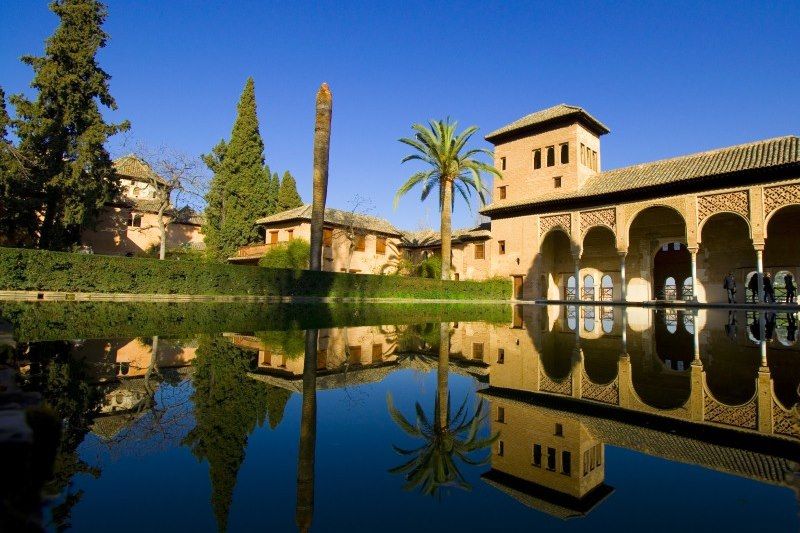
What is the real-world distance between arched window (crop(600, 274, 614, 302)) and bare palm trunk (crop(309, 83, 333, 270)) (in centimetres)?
1726

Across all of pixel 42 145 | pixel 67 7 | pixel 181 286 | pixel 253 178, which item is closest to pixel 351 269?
pixel 253 178

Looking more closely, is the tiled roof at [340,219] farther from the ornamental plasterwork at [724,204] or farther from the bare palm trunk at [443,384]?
the bare palm trunk at [443,384]

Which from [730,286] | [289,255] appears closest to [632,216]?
[730,286]

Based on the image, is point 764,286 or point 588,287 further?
point 588,287

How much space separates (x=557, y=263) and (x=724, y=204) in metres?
10.6

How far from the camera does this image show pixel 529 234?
28.7 m

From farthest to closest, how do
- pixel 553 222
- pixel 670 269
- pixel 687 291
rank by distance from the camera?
pixel 553 222, pixel 670 269, pixel 687 291

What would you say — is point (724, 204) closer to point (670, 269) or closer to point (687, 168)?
point (687, 168)

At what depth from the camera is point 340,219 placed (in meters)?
35.1

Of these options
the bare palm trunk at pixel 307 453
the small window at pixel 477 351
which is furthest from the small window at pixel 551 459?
the small window at pixel 477 351

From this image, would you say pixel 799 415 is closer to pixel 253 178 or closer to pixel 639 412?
pixel 639 412

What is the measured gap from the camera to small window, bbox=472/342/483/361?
6.11 m

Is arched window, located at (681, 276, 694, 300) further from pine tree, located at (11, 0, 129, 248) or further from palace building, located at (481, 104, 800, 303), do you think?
pine tree, located at (11, 0, 129, 248)

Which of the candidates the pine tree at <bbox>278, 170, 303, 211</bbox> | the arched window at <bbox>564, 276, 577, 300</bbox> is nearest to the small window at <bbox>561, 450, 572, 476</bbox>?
the arched window at <bbox>564, 276, 577, 300</bbox>
